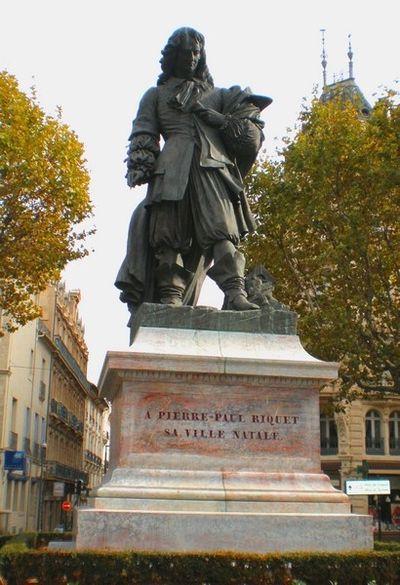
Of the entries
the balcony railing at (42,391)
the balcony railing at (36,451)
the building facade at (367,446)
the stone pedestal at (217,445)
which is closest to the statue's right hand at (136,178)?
the stone pedestal at (217,445)

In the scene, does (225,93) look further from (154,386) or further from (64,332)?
(64,332)

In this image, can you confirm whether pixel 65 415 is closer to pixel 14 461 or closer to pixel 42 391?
pixel 42 391

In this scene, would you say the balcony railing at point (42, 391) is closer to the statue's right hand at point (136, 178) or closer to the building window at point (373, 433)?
the building window at point (373, 433)

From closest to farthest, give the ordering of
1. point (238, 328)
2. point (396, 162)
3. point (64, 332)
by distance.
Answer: point (238, 328), point (396, 162), point (64, 332)

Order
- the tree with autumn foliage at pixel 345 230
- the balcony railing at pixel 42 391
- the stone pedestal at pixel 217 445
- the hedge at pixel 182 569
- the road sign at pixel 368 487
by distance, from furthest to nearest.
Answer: the balcony railing at pixel 42 391 → the road sign at pixel 368 487 → the tree with autumn foliage at pixel 345 230 → the stone pedestal at pixel 217 445 → the hedge at pixel 182 569

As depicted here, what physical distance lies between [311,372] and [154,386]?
1.44 metres

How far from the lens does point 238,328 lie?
7516 mm

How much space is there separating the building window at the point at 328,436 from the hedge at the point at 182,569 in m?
36.0

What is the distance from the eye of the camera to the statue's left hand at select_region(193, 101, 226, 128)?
8.31 m

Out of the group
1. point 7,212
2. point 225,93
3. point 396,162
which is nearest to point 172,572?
point 225,93

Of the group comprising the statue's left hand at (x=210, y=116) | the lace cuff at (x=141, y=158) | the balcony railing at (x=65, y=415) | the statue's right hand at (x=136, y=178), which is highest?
the balcony railing at (x=65, y=415)

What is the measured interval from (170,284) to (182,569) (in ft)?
10.1

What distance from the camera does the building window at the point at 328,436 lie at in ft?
136

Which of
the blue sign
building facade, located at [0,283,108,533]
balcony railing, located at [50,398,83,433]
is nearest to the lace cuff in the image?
building facade, located at [0,283,108,533]
